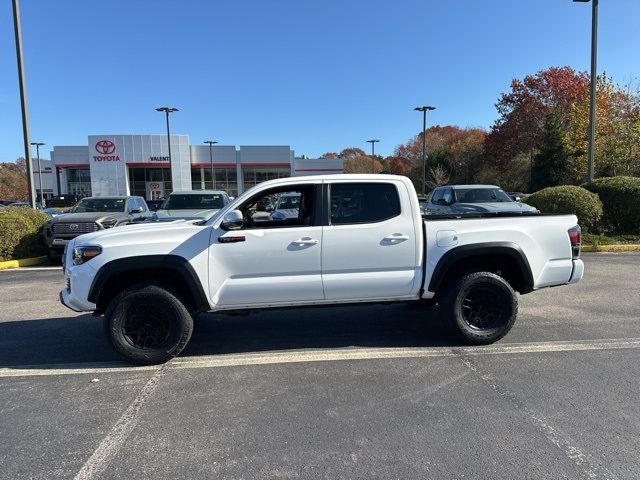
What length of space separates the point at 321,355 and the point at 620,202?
40.6 feet

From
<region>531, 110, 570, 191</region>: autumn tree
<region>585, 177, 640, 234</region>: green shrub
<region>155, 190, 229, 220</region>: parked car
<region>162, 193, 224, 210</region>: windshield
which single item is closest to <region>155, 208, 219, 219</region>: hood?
<region>155, 190, 229, 220</region>: parked car

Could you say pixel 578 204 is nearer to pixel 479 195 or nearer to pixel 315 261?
pixel 479 195

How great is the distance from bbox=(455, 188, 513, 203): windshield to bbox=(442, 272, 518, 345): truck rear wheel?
877 cm

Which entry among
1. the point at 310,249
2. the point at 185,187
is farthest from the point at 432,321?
the point at 185,187

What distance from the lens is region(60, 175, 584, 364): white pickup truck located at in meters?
4.61

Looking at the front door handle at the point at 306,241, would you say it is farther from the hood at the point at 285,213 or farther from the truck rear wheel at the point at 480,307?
the truck rear wheel at the point at 480,307

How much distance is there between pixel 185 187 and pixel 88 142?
11823 mm

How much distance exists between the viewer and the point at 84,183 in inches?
2302

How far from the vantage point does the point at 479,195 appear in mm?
13750

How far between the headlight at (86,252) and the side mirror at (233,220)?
3.96 ft

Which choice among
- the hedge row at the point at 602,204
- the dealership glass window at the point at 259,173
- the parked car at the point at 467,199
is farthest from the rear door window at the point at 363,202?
the dealership glass window at the point at 259,173

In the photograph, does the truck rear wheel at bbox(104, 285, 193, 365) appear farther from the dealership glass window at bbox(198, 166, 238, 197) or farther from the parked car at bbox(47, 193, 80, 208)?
the dealership glass window at bbox(198, 166, 238, 197)

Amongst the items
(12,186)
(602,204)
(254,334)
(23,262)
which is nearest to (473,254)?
(254,334)

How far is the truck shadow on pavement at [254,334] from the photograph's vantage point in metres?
5.20
